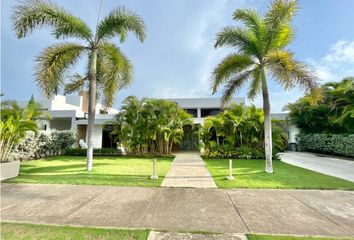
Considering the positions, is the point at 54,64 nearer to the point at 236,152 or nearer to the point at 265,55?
the point at 265,55

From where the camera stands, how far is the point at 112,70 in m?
10.4

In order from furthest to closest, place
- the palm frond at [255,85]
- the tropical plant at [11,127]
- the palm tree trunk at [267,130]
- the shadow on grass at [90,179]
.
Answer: the palm frond at [255,85] < the palm tree trunk at [267,130] < the tropical plant at [11,127] < the shadow on grass at [90,179]

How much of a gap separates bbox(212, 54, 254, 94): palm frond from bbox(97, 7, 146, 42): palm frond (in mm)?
3857

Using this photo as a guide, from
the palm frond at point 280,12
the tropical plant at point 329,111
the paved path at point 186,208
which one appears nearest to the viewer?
the paved path at point 186,208

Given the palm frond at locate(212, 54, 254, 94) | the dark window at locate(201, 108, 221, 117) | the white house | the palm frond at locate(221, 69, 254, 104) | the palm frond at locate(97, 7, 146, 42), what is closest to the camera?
the palm frond at locate(97, 7, 146, 42)

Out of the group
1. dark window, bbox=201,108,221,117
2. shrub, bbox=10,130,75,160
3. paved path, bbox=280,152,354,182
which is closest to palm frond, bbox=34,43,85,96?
shrub, bbox=10,130,75,160

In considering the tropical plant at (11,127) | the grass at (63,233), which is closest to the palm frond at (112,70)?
the tropical plant at (11,127)

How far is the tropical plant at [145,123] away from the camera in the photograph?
15281 mm

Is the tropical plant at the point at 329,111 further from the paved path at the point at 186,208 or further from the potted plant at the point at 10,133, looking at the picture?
the potted plant at the point at 10,133

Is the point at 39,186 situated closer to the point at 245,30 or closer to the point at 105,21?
the point at 105,21

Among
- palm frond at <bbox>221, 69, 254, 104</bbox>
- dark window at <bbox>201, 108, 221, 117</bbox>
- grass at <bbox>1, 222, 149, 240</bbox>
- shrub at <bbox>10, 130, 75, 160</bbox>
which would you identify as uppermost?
dark window at <bbox>201, 108, 221, 117</bbox>

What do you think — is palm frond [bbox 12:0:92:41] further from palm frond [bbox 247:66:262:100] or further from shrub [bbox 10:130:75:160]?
palm frond [bbox 247:66:262:100]

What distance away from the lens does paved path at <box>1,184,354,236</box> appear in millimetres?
4039

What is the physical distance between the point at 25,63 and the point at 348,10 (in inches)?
A: 534
